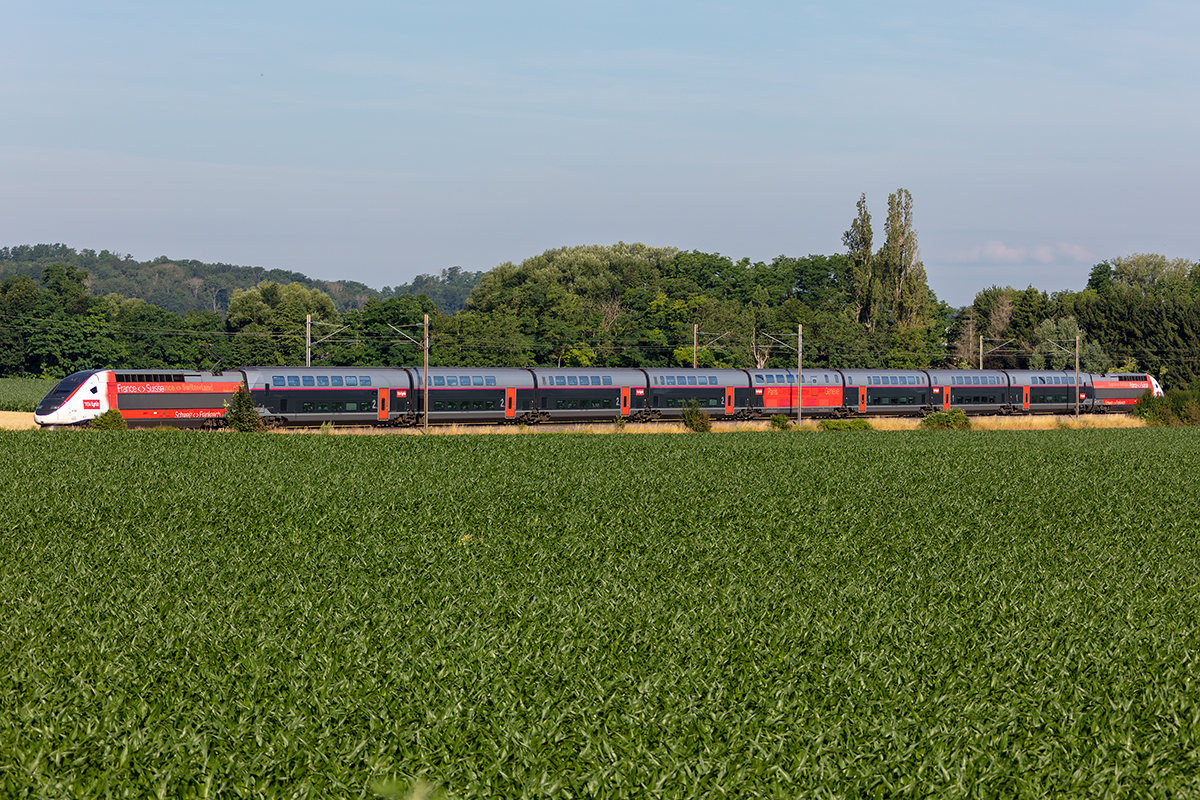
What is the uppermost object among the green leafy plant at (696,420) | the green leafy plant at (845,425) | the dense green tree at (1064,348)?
the dense green tree at (1064,348)

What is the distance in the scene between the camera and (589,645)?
11508 millimetres

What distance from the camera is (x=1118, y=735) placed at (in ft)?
29.1

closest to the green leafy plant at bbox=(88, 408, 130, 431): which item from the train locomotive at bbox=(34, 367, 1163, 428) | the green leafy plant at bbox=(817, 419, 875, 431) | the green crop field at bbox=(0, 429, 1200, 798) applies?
the train locomotive at bbox=(34, 367, 1163, 428)

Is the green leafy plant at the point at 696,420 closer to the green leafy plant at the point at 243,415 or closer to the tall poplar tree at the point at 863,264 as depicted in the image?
the green leafy plant at the point at 243,415

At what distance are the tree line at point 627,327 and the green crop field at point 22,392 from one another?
9892 millimetres

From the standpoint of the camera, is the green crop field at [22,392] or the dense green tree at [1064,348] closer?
the green crop field at [22,392]

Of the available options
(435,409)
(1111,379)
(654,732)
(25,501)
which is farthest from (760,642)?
(1111,379)

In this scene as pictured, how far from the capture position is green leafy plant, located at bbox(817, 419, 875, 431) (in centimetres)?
5957

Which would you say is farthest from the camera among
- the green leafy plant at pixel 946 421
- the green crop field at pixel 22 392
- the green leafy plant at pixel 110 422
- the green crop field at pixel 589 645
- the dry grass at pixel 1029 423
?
the green crop field at pixel 22 392

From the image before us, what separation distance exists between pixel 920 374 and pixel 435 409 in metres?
39.8

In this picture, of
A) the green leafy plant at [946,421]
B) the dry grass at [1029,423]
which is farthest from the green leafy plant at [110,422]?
the green leafy plant at [946,421]

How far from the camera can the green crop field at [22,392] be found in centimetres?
7394

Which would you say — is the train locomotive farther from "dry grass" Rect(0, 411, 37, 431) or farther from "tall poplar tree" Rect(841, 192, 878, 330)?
"tall poplar tree" Rect(841, 192, 878, 330)

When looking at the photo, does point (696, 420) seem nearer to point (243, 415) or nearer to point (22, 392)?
point (243, 415)
